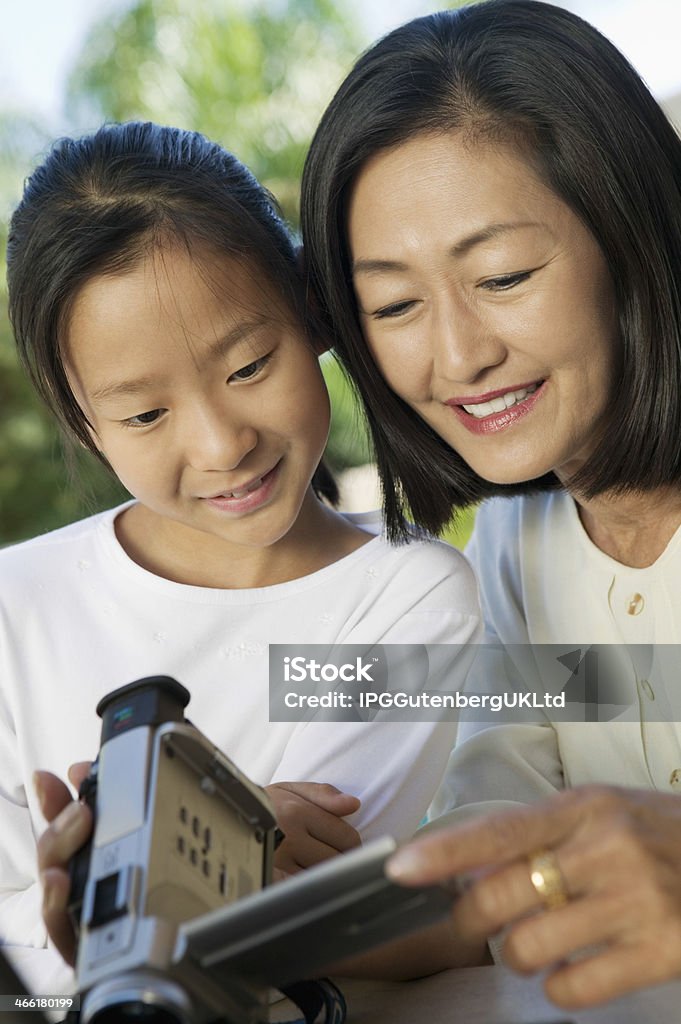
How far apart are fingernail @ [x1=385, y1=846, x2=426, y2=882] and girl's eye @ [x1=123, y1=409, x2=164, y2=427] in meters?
0.66

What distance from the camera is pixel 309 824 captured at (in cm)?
94

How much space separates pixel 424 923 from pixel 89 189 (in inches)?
34.1

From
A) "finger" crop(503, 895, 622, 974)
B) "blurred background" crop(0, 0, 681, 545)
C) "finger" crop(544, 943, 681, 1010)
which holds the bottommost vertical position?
"finger" crop(544, 943, 681, 1010)

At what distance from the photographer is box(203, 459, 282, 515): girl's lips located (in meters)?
1.17

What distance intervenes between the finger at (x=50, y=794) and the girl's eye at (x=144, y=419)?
1.52 feet

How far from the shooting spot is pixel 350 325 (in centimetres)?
121

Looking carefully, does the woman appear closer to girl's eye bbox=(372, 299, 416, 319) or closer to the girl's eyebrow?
girl's eye bbox=(372, 299, 416, 319)

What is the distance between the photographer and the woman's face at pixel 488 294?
1.09 m

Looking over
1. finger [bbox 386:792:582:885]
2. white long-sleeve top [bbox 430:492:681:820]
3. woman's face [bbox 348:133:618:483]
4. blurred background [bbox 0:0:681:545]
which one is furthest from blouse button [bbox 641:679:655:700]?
blurred background [bbox 0:0:681:545]

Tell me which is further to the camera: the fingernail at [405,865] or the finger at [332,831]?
the finger at [332,831]

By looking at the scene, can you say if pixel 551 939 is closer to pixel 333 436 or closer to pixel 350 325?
pixel 350 325

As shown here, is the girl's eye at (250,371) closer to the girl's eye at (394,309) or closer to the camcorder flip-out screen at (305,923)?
the girl's eye at (394,309)

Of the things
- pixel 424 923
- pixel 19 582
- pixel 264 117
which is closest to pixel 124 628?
pixel 19 582

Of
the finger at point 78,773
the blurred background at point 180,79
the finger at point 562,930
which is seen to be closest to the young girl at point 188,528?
the finger at point 78,773
